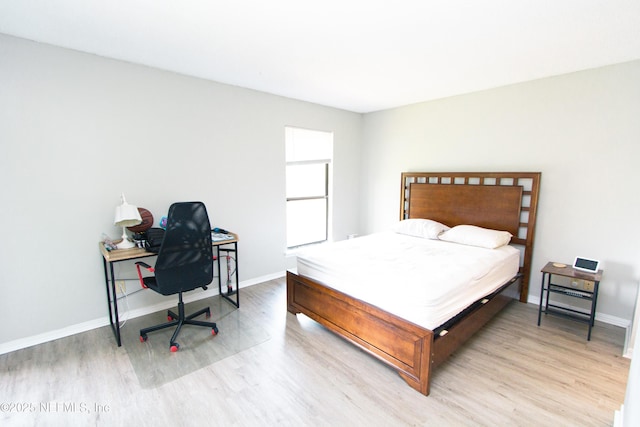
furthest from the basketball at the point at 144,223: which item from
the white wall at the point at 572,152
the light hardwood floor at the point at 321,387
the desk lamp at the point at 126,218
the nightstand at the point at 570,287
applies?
the nightstand at the point at 570,287

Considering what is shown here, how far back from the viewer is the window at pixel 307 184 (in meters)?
4.42

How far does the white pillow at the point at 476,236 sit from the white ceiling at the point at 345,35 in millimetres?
1726

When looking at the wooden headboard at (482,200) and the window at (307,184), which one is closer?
the wooden headboard at (482,200)

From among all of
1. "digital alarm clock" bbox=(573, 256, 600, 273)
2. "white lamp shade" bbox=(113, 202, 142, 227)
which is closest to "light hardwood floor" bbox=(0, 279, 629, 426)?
"digital alarm clock" bbox=(573, 256, 600, 273)

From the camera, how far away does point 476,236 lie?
3.43m

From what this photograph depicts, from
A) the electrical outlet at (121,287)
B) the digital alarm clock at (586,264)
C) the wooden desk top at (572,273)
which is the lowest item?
the electrical outlet at (121,287)

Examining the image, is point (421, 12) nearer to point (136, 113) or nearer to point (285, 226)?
point (136, 113)

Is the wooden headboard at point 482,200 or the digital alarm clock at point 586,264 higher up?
the wooden headboard at point 482,200

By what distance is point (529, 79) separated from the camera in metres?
3.25

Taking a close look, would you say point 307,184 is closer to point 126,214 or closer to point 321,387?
point 126,214

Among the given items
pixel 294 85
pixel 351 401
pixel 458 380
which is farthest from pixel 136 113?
pixel 458 380

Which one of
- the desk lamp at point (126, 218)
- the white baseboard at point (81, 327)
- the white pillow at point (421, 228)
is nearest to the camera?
the white baseboard at point (81, 327)

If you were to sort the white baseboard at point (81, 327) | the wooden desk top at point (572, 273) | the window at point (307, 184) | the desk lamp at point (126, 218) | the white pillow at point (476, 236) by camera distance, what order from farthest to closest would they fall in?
the window at point (307, 184) → the white pillow at point (476, 236) → the wooden desk top at point (572, 273) → the desk lamp at point (126, 218) → the white baseboard at point (81, 327)

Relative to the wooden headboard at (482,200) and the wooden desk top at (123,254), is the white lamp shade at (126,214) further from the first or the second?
the wooden headboard at (482,200)
